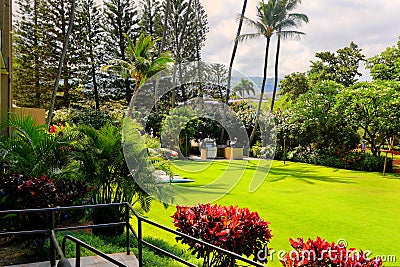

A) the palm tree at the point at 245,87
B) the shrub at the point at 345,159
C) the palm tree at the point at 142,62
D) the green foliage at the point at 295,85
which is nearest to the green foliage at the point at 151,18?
the palm tree at the point at 142,62

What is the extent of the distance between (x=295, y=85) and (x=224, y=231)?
78.6 ft

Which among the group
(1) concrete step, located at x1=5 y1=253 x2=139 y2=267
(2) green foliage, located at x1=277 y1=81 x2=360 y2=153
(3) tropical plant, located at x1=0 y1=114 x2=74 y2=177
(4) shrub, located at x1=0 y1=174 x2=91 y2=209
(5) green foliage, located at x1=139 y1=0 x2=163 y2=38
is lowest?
(1) concrete step, located at x1=5 y1=253 x2=139 y2=267

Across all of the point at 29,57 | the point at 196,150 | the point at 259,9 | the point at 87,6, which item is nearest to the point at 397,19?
the point at 259,9

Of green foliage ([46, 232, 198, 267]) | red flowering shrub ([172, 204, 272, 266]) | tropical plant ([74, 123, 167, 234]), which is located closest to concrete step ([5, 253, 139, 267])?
green foliage ([46, 232, 198, 267])

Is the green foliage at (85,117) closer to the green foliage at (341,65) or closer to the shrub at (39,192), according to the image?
the green foliage at (341,65)

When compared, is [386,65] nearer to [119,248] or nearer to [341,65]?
[341,65]

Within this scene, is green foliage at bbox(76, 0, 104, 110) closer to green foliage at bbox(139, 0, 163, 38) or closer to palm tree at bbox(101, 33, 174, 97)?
green foliage at bbox(139, 0, 163, 38)

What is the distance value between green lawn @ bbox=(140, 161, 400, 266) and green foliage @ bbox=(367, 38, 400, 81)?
15.6 ft

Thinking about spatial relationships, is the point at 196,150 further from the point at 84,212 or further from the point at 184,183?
the point at 84,212

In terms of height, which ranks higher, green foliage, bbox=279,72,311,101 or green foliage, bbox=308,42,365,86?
green foliage, bbox=308,42,365,86

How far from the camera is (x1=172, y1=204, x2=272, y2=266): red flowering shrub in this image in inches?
140

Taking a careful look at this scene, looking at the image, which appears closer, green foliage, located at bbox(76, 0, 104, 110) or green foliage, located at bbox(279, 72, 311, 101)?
green foliage, located at bbox(76, 0, 104, 110)

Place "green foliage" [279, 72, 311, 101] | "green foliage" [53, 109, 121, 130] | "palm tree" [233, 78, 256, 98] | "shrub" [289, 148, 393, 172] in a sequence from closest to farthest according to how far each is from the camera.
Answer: "palm tree" [233, 78, 256, 98]
"shrub" [289, 148, 393, 172]
"green foliage" [53, 109, 121, 130]
"green foliage" [279, 72, 311, 101]

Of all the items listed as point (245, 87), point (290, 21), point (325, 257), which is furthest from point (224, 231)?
point (290, 21)
